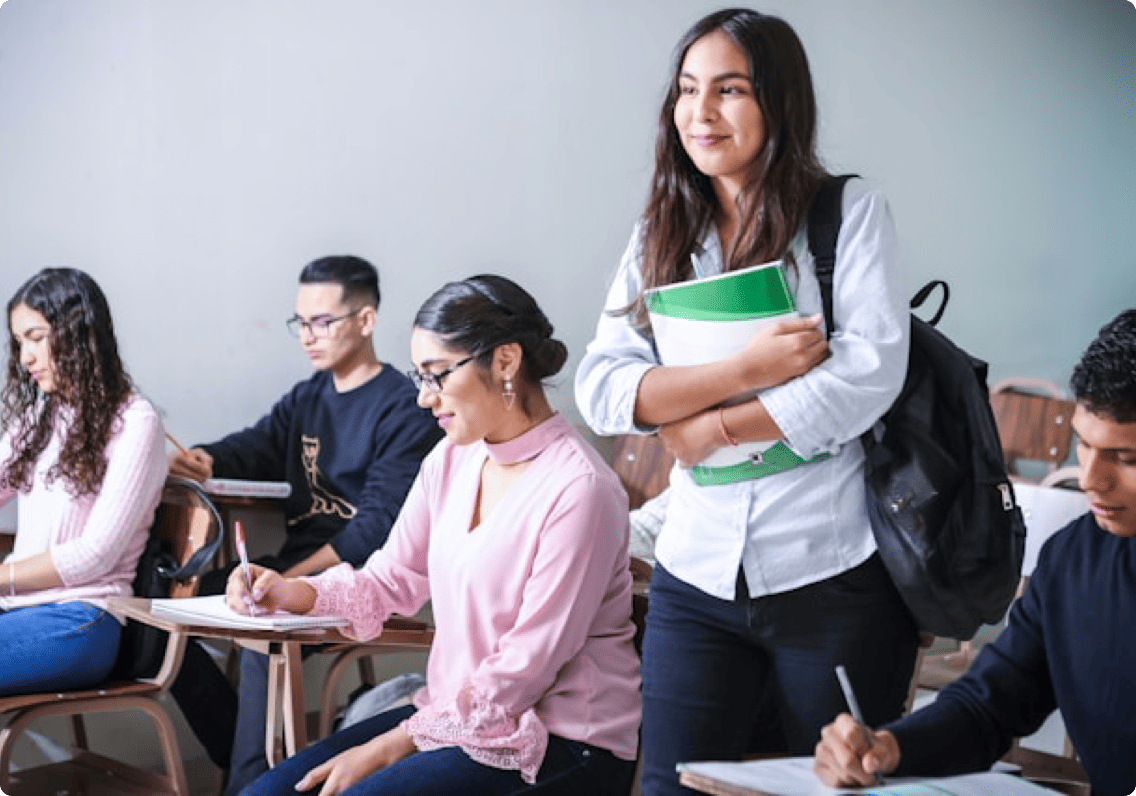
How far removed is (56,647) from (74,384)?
561 mm

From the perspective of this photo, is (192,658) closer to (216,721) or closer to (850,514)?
(216,721)

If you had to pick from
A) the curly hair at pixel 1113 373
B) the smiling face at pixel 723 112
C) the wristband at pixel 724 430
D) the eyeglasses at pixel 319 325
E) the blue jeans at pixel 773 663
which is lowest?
the blue jeans at pixel 773 663

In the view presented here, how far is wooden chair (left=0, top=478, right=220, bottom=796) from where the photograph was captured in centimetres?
291

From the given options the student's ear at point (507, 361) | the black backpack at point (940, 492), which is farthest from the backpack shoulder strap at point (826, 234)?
the student's ear at point (507, 361)

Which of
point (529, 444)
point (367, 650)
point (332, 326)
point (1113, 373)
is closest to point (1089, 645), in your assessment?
point (1113, 373)

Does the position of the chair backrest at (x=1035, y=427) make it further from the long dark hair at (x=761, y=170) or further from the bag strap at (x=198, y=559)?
the long dark hair at (x=761, y=170)

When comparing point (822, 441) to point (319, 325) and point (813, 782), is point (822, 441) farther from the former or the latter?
point (319, 325)

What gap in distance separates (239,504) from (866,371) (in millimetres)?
2266

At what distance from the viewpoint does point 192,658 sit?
3504 millimetres

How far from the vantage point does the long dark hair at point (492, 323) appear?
225cm

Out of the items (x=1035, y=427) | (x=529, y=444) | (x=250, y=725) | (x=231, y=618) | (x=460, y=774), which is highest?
(x=529, y=444)

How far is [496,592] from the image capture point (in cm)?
215

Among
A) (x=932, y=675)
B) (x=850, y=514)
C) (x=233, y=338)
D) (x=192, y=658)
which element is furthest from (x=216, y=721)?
(x=850, y=514)

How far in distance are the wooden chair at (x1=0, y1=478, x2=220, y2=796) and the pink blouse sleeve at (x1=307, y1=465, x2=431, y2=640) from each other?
0.70 meters
